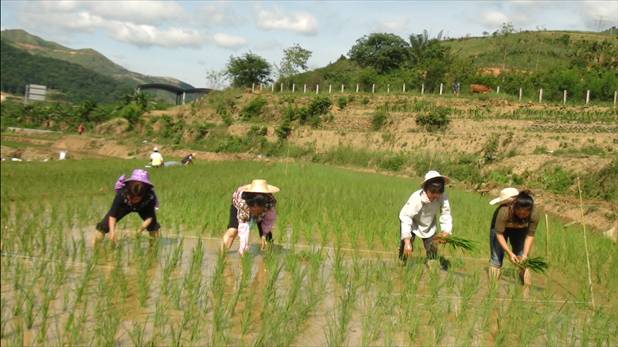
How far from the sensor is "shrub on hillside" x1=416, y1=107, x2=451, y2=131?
→ 25.9 metres

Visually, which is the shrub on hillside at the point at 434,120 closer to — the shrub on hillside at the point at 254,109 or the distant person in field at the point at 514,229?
the shrub on hillside at the point at 254,109

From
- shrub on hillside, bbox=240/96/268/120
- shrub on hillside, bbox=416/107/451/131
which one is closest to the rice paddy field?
shrub on hillside, bbox=416/107/451/131

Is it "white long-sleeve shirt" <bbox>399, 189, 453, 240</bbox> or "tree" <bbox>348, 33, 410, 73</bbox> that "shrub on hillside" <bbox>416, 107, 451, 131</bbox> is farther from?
"white long-sleeve shirt" <bbox>399, 189, 453, 240</bbox>

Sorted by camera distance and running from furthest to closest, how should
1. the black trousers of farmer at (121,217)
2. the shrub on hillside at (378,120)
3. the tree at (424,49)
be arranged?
the tree at (424,49), the shrub on hillside at (378,120), the black trousers of farmer at (121,217)

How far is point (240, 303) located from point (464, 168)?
1499 cm

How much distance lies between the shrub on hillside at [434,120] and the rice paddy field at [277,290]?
733 inches

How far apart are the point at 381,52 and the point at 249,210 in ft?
134

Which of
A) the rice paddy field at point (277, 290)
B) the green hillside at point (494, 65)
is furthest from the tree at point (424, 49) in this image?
the rice paddy field at point (277, 290)

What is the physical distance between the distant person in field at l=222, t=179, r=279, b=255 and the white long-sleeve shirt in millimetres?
1168

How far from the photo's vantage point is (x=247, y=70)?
1668 inches

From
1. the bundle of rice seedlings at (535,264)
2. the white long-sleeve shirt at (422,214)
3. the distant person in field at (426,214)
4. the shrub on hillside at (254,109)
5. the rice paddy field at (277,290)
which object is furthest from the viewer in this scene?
the shrub on hillside at (254,109)

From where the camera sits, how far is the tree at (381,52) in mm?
43719

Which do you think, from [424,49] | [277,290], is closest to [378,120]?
[424,49]

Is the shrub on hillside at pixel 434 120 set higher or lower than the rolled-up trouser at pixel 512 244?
higher
